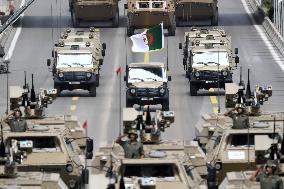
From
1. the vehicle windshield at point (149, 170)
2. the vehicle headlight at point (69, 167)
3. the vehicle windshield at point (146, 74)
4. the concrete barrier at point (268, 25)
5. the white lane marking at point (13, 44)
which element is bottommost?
the white lane marking at point (13, 44)

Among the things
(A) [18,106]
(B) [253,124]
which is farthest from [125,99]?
(B) [253,124]

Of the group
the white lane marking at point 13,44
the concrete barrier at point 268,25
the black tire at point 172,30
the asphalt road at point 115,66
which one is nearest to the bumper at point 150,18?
the black tire at point 172,30

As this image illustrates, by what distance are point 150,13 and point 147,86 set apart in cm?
2602

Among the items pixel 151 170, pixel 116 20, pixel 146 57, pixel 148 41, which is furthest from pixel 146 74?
pixel 116 20

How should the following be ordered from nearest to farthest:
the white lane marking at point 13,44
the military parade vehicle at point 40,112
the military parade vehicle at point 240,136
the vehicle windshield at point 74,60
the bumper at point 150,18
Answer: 1. the military parade vehicle at point 240,136
2. the military parade vehicle at point 40,112
3. the vehicle windshield at point 74,60
4. the white lane marking at point 13,44
5. the bumper at point 150,18

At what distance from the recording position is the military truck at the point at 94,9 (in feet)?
320

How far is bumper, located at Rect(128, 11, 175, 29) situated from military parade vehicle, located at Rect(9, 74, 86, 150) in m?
40.4

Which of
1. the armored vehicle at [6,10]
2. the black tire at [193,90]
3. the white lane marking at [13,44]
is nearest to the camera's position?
the black tire at [193,90]

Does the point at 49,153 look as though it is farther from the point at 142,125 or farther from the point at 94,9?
the point at 94,9

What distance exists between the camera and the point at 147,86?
6838 centimetres

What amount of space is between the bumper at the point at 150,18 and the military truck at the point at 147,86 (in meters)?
24.3

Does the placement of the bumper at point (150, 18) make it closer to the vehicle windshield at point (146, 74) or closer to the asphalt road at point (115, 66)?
the asphalt road at point (115, 66)

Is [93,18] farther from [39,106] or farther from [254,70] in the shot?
[39,106]

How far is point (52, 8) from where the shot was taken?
11119 cm
